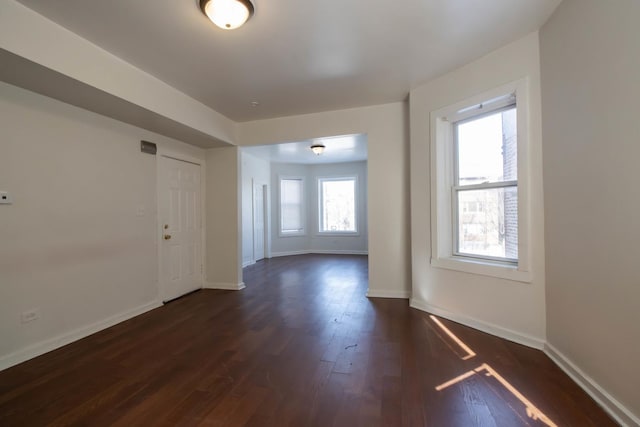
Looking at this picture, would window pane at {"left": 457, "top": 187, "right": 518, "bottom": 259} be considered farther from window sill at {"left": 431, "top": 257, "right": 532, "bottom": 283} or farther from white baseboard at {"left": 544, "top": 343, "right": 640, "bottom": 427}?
white baseboard at {"left": 544, "top": 343, "right": 640, "bottom": 427}

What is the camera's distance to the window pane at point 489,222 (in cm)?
262

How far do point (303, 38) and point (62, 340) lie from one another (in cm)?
356

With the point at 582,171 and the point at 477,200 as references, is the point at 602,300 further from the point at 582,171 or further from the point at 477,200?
the point at 477,200

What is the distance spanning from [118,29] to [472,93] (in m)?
3.24

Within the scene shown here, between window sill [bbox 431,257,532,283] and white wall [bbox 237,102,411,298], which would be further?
white wall [bbox 237,102,411,298]

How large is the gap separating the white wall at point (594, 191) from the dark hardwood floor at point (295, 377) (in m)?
0.30

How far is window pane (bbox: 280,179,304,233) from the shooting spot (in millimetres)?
8125

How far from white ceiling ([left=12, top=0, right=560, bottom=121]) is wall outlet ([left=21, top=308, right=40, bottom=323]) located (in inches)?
94.5

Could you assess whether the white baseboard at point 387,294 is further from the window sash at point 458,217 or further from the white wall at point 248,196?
the white wall at point 248,196

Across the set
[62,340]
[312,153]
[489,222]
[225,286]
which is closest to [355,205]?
[312,153]

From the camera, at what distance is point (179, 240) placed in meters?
4.19

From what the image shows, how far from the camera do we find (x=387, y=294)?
393 centimetres

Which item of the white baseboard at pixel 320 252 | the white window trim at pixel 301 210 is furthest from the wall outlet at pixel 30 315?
the white window trim at pixel 301 210

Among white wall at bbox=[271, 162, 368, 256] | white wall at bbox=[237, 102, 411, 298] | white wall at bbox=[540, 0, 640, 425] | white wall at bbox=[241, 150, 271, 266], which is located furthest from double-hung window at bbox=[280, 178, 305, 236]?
white wall at bbox=[540, 0, 640, 425]
